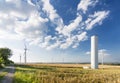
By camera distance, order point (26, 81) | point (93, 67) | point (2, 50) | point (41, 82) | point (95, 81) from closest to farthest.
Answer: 1. point (41, 82)
2. point (26, 81)
3. point (95, 81)
4. point (93, 67)
5. point (2, 50)

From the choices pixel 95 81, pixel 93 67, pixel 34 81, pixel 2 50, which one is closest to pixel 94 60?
pixel 93 67

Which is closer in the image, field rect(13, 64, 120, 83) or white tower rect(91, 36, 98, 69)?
field rect(13, 64, 120, 83)

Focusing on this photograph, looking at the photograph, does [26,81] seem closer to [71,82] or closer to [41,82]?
[41,82]

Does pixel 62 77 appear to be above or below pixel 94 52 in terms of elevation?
below

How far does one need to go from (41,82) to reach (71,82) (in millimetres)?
4046

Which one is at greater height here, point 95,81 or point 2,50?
point 2,50

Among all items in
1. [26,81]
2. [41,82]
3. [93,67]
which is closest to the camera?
[41,82]

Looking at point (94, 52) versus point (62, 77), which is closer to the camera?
point (62, 77)

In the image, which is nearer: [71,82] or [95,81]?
[71,82]

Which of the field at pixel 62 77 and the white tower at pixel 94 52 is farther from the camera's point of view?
the white tower at pixel 94 52

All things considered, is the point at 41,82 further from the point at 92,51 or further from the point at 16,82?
the point at 92,51

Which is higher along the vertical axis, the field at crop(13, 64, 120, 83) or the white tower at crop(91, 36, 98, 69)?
the white tower at crop(91, 36, 98, 69)

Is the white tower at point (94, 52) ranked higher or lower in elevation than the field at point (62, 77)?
higher

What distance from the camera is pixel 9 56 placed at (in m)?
128
